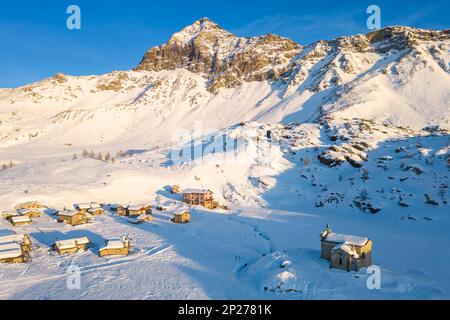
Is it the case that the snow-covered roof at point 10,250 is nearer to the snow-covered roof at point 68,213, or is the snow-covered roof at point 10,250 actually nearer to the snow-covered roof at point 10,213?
the snow-covered roof at point 68,213

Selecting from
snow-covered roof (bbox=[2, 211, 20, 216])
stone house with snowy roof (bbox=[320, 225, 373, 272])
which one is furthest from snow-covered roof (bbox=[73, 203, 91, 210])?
stone house with snowy roof (bbox=[320, 225, 373, 272])

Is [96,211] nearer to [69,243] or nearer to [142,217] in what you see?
[142,217]

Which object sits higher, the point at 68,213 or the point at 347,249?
the point at 68,213

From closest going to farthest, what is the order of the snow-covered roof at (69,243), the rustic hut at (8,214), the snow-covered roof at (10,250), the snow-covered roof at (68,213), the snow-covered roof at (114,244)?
the snow-covered roof at (10,250)
the snow-covered roof at (114,244)
the snow-covered roof at (69,243)
the snow-covered roof at (68,213)
the rustic hut at (8,214)

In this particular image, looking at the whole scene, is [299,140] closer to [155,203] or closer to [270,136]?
[270,136]

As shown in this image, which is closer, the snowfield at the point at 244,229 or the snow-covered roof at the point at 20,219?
the snowfield at the point at 244,229

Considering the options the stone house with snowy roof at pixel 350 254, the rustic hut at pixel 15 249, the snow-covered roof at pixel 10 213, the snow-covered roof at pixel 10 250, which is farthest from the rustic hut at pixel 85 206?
the stone house with snowy roof at pixel 350 254

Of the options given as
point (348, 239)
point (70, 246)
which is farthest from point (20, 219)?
point (348, 239)
